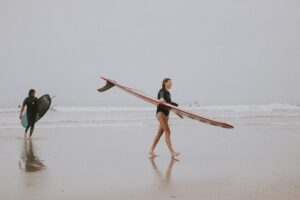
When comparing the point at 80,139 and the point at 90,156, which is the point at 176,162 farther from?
the point at 80,139

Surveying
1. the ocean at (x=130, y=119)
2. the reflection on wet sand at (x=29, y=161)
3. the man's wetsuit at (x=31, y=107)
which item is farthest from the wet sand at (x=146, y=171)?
the ocean at (x=130, y=119)

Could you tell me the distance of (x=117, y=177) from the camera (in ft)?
19.6

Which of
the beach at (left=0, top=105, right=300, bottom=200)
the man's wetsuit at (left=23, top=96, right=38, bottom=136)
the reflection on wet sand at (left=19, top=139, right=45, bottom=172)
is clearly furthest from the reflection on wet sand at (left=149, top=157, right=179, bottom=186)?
the man's wetsuit at (left=23, top=96, right=38, bottom=136)

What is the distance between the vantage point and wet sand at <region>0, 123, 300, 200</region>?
193 inches

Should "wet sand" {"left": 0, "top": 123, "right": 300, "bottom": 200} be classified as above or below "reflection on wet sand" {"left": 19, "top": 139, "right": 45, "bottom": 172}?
above

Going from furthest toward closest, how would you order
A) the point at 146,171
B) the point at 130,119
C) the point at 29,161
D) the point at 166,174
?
the point at 130,119 < the point at 29,161 < the point at 146,171 < the point at 166,174

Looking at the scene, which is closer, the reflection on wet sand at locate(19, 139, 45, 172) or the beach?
the beach

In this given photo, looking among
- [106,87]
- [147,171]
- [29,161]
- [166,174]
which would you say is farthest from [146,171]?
[29,161]

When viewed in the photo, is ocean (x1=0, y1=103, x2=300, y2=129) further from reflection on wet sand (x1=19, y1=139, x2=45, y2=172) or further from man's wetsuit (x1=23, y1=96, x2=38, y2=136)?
reflection on wet sand (x1=19, y1=139, x2=45, y2=172)

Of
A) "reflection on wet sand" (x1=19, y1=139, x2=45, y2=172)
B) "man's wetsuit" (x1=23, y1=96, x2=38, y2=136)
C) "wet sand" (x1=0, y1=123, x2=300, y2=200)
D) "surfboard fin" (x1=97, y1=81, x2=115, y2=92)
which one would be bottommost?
"reflection on wet sand" (x1=19, y1=139, x2=45, y2=172)

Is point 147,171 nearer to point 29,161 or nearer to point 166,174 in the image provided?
point 166,174

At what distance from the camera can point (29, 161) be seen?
762 centimetres

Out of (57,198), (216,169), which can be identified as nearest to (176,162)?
(216,169)

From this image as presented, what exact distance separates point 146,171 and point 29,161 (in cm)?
273
